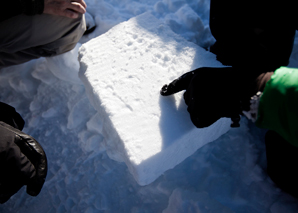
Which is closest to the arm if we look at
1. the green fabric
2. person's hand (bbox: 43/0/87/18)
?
person's hand (bbox: 43/0/87/18)

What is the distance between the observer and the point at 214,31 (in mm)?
1258

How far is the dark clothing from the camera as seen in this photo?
0.99 metres

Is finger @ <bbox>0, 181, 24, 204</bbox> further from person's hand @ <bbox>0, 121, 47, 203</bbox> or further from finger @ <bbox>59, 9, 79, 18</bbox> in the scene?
finger @ <bbox>59, 9, 79, 18</bbox>

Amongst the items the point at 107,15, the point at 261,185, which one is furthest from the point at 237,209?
the point at 107,15

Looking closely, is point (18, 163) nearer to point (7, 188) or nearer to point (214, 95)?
point (7, 188)

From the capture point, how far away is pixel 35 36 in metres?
1.12

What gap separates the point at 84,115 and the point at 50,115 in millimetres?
278

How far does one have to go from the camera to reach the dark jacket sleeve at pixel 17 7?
37.9 inches

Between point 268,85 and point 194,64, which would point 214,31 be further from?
point 268,85

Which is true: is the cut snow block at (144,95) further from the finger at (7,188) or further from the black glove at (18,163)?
the finger at (7,188)

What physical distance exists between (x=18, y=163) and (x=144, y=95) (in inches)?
25.1

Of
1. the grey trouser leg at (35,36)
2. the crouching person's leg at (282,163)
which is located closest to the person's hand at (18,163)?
the grey trouser leg at (35,36)

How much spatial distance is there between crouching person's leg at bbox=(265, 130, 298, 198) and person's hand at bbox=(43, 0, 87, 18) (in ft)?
4.03

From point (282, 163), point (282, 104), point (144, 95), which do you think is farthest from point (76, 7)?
point (282, 163)
